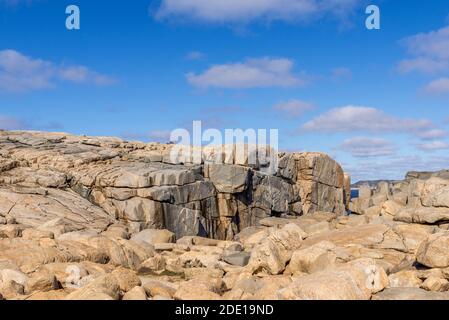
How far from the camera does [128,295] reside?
14.3m

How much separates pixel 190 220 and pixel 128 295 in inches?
1231

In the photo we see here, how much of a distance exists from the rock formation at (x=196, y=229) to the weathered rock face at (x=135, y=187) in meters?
0.13

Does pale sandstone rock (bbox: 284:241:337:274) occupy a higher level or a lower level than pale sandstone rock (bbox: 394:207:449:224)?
lower

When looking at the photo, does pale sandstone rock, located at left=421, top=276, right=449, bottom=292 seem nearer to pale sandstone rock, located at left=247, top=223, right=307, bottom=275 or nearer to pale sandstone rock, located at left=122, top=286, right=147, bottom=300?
pale sandstone rock, located at left=247, top=223, right=307, bottom=275

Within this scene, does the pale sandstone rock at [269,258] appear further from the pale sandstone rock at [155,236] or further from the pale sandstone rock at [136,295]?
the pale sandstone rock at [155,236]

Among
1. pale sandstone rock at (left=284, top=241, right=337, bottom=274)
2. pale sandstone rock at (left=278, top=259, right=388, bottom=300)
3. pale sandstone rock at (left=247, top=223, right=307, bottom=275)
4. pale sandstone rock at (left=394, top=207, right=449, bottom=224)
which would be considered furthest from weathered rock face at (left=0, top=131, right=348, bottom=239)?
pale sandstone rock at (left=394, top=207, right=449, bottom=224)

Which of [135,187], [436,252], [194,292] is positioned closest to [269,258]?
[436,252]

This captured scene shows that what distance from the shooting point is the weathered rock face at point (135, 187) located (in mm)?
38188

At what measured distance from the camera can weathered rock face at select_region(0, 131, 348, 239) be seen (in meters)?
38.2

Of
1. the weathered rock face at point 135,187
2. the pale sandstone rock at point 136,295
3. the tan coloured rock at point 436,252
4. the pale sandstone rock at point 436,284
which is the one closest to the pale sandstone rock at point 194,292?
the pale sandstone rock at point 136,295

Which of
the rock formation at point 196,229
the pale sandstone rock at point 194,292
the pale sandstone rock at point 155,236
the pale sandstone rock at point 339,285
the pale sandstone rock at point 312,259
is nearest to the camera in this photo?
the pale sandstone rock at point 339,285

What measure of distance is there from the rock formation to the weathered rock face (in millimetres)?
132
